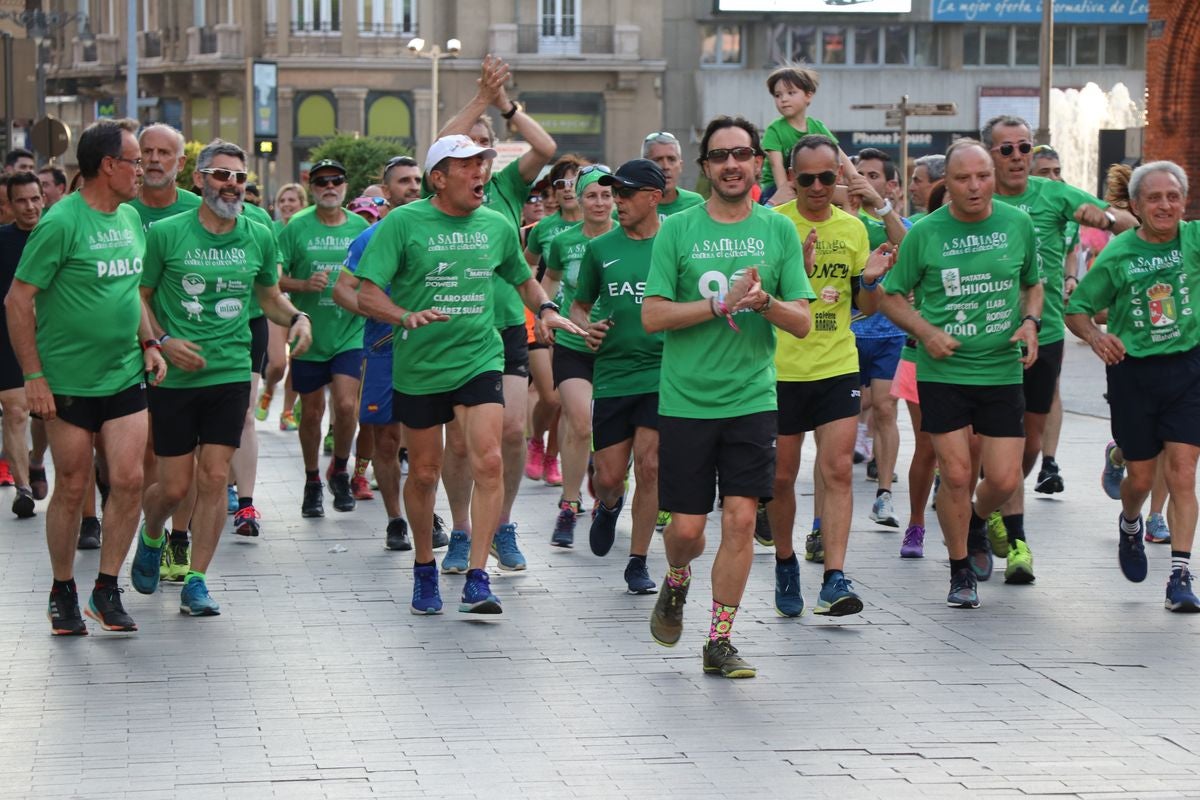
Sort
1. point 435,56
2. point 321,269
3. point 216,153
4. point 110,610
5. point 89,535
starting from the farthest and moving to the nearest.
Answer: point 435,56 → point 321,269 → point 89,535 → point 216,153 → point 110,610

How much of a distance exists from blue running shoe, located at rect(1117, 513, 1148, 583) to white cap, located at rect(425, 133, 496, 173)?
135 inches

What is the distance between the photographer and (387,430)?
10992mm

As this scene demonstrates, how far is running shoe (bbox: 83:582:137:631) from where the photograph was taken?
333 inches

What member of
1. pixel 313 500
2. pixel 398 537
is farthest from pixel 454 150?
pixel 313 500

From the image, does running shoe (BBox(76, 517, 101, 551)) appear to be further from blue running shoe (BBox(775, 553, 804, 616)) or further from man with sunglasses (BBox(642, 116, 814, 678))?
man with sunglasses (BBox(642, 116, 814, 678))

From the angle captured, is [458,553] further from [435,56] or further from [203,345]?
[435,56]

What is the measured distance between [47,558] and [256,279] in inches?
88.1

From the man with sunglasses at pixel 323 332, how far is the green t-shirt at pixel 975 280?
441cm

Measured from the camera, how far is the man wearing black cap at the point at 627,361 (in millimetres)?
9438

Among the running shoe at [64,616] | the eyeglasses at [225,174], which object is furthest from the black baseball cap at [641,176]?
the running shoe at [64,616]

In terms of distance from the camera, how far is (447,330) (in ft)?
29.2

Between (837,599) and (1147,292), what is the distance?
209 centimetres

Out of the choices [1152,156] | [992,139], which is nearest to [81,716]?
[992,139]

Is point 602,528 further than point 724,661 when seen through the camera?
Yes
